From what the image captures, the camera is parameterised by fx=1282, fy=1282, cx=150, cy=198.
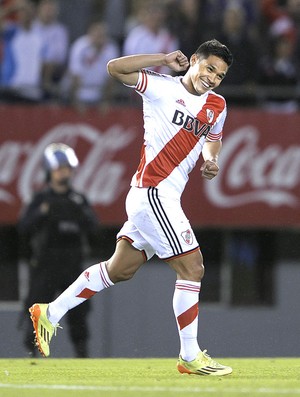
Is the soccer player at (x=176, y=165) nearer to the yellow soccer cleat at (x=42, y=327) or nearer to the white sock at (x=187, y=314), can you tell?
the white sock at (x=187, y=314)

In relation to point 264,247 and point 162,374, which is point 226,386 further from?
point 264,247

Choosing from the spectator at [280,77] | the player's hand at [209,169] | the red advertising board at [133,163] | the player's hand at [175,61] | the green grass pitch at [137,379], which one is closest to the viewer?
the green grass pitch at [137,379]

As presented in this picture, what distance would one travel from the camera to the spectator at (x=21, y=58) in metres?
16.1

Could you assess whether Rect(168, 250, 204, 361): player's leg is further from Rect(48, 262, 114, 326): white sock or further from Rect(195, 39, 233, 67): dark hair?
Rect(195, 39, 233, 67): dark hair

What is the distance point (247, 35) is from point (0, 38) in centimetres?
323

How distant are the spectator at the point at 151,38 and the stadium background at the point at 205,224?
2.78ft

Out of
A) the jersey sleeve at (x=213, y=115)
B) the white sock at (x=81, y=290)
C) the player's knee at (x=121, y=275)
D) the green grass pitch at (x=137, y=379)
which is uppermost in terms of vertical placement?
the jersey sleeve at (x=213, y=115)

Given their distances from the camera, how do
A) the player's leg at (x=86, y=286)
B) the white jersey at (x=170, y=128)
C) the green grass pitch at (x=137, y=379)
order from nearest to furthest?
the green grass pitch at (x=137, y=379) < the white jersey at (x=170, y=128) < the player's leg at (x=86, y=286)

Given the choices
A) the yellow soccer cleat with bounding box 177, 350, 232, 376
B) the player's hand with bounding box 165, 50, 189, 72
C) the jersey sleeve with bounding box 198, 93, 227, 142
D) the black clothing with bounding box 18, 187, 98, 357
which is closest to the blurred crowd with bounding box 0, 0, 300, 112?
the black clothing with bounding box 18, 187, 98, 357

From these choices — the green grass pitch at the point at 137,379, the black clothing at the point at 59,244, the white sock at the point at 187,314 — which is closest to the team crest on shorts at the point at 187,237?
the white sock at the point at 187,314

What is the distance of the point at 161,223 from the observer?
9477 mm

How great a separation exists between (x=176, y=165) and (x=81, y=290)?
48.9 inches

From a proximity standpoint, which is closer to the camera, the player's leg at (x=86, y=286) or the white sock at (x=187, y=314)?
the white sock at (x=187, y=314)

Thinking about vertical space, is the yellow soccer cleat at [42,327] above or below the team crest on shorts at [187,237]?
below
